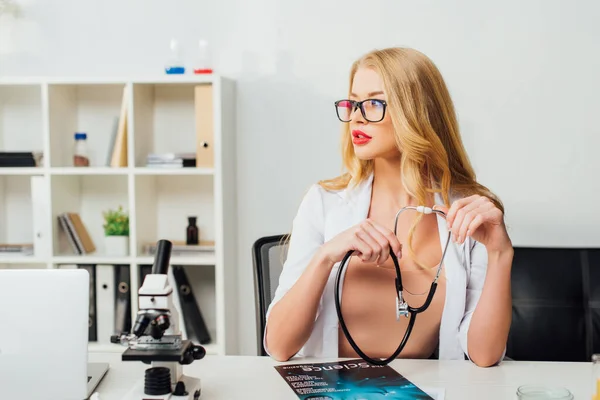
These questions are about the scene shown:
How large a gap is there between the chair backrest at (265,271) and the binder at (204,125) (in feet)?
2.88

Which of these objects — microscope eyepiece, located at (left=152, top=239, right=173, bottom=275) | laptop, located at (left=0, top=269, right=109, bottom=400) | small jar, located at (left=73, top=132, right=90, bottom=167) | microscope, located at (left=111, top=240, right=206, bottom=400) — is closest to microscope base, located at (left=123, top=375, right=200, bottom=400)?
microscope, located at (left=111, top=240, right=206, bottom=400)

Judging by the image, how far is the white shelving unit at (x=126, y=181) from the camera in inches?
115

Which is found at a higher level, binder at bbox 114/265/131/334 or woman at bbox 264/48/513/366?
woman at bbox 264/48/513/366

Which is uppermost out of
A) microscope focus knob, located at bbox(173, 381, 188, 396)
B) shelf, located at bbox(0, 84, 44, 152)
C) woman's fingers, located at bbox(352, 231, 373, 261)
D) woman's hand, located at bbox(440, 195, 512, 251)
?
shelf, located at bbox(0, 84, 44, 152)

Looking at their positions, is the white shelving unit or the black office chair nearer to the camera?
the black office chair

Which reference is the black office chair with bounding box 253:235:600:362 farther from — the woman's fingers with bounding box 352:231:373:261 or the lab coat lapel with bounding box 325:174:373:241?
the woman's fingers with bounding box 352:231:373:261

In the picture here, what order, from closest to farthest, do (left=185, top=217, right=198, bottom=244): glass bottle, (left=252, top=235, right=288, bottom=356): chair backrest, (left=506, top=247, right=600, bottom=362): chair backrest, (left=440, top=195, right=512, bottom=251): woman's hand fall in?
(left=440, top=195, right=512, bottom=251): woman's hand < (left=252, top=235, right=288, bottom=356): chair backrest < (left=506, top=247, right=600, bottom=362): chair backrest < (left=185, top=217, right=198, bottom=244): glass bottle

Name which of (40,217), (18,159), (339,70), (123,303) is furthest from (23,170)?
(339,70)

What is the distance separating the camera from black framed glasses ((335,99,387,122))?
1816 mm

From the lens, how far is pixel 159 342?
4.24 feet

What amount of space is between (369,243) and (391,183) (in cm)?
40

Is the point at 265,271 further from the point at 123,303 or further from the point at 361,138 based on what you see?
the point at 123,303

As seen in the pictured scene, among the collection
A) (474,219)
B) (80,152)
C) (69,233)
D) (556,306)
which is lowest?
(556,306)

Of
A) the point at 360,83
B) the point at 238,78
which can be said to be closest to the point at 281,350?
the point at 360,83
